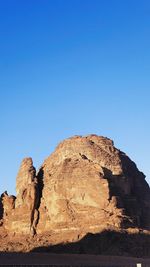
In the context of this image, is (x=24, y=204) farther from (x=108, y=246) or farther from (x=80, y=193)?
(x=108, y=246)

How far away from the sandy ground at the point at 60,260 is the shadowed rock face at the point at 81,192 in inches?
444

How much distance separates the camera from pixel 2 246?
263 feet

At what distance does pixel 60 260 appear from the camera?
57.6m

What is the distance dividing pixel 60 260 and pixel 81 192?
26388 millimetres

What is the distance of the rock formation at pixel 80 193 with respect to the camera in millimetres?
80000

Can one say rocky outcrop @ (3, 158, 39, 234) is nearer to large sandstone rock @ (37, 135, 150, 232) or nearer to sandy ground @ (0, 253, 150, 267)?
large sandstone rock @ (37, 135, 150, 232)

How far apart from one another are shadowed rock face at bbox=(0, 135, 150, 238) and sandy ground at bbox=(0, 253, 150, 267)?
11.3 meters

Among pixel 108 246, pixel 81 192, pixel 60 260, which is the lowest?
pixel 60 260

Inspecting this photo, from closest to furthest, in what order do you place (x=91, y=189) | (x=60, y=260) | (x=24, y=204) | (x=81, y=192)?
1. (x=60, y=260)
2. (x=91, y=189)
3. (x=81, y=192)
4. (x=24, y=204)

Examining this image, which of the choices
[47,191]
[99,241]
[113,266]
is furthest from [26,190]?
[113,266]

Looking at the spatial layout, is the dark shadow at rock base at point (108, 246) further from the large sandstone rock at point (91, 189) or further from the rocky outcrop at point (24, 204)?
the rocky outcrop at point (24, 204)

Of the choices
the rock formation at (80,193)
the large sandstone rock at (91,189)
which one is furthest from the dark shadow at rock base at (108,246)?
the large sandstone rock at (91,189)

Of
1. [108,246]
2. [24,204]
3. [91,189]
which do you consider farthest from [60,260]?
[24,204]

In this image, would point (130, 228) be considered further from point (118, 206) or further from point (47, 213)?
point (47, 213)
